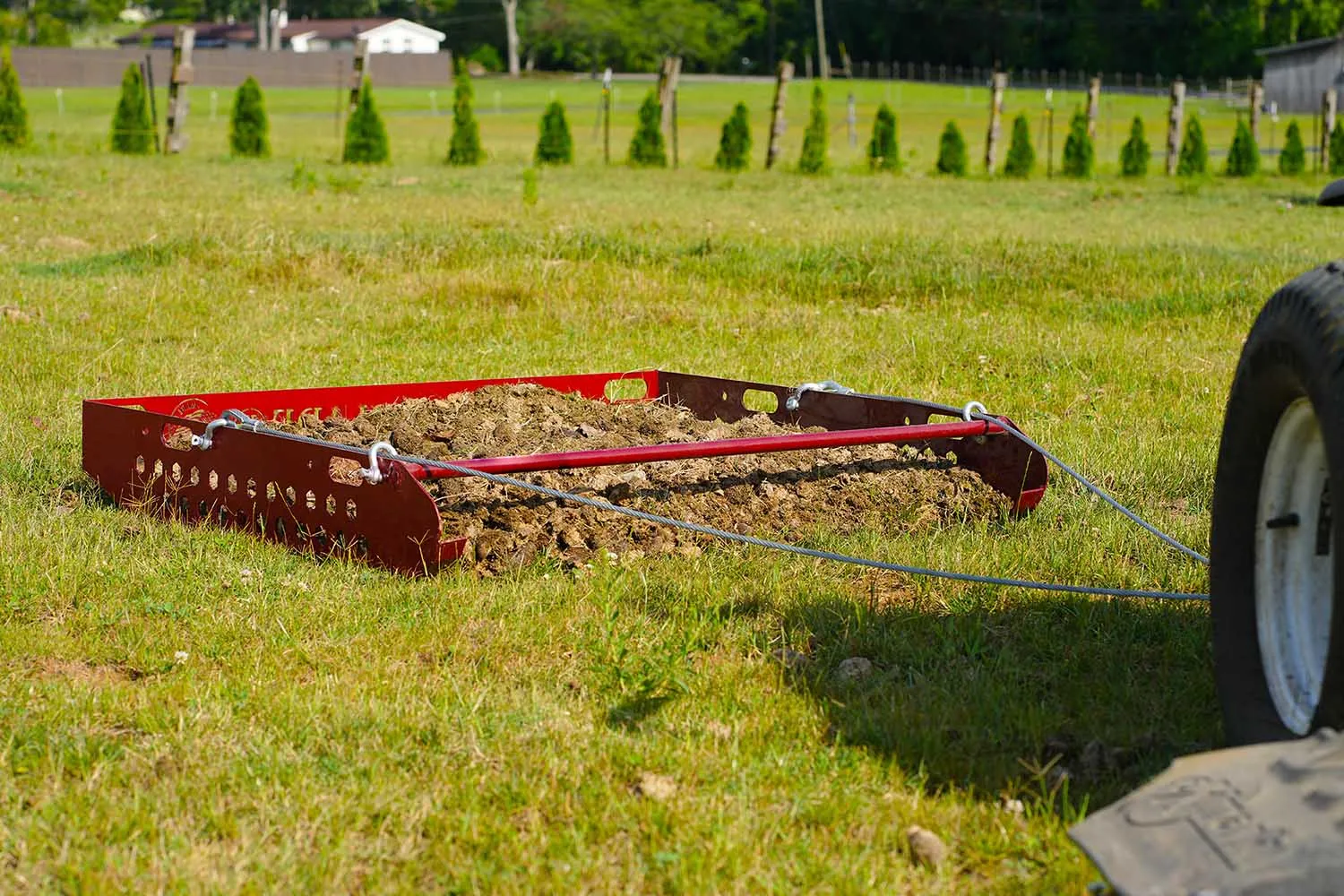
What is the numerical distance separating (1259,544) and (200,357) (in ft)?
21.2

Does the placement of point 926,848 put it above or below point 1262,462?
below

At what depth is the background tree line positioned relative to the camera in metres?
85.4

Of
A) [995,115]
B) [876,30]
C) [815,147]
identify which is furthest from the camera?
[876,30]

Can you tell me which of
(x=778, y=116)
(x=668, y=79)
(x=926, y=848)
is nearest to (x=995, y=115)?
(x=778, y=116)

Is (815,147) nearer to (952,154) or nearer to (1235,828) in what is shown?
(952,154)

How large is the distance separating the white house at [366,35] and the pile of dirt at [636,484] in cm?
11027

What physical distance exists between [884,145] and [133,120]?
1549 centimetres

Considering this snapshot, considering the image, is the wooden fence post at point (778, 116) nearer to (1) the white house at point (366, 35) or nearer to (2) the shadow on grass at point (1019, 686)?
(2) the shadow on grass at point (1019, 686)

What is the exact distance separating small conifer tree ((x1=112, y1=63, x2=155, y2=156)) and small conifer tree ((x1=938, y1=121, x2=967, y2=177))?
16.4 m

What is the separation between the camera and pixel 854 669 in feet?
12.4

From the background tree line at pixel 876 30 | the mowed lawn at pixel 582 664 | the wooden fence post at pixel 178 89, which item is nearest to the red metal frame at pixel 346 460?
the mowed lawn at pixel 582 664

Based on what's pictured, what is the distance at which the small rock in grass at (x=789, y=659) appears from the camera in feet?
12.4

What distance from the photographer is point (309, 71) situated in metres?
82.9

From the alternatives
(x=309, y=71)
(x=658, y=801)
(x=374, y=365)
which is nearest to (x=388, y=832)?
(x=658, y=801)
